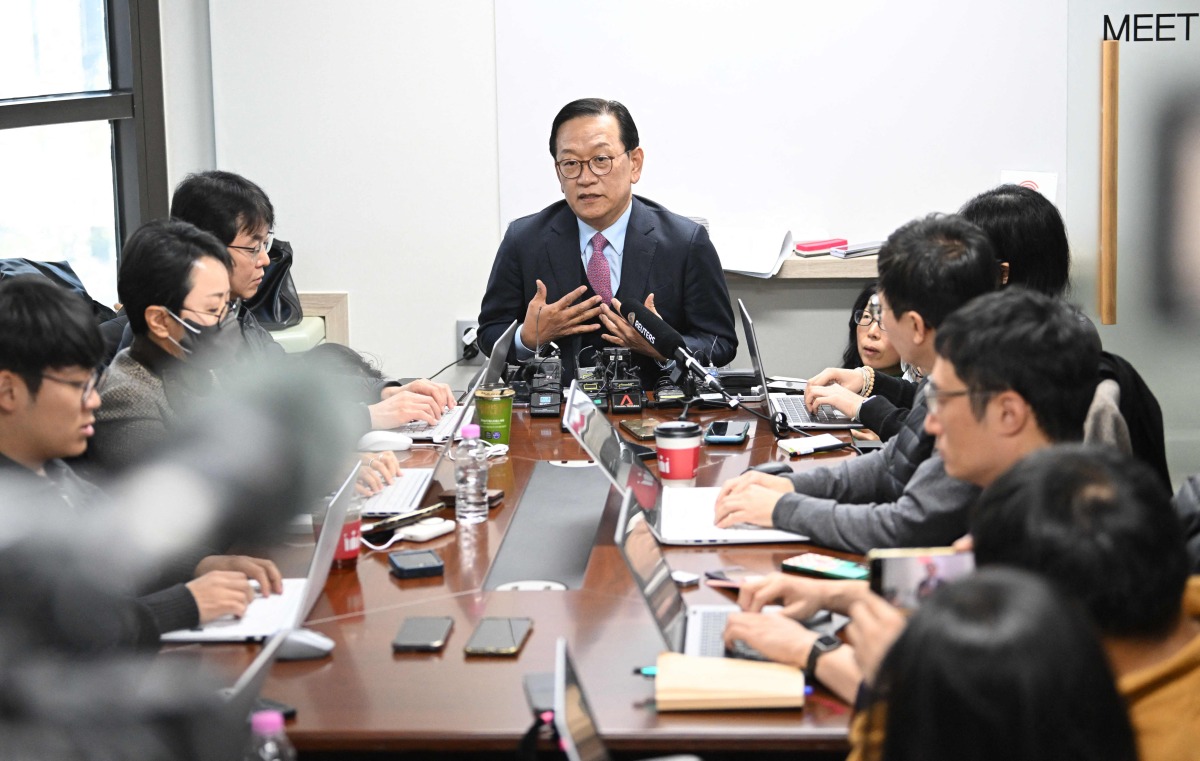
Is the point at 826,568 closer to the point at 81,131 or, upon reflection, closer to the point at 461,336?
the point at 461,336

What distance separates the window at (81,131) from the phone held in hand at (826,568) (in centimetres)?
270

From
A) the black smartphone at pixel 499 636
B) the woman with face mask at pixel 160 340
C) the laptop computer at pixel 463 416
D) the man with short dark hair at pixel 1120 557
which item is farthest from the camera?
the laptop computer at pixel 463 416

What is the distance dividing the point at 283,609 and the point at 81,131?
2800 mm

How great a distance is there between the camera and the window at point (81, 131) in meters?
3.76

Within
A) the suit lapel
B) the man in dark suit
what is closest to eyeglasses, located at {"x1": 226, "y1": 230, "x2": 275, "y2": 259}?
the man in dark suit

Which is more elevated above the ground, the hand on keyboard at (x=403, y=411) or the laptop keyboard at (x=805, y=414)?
the hand on keyboard at (x=403, y=411)

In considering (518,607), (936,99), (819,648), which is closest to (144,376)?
(518,607)

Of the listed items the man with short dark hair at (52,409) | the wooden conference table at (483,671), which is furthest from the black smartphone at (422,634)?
the man with short dark hair at (52,409)

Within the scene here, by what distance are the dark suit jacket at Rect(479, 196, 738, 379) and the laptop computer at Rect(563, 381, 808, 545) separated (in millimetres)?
1342

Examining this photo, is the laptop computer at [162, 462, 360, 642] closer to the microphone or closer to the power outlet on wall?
the microphone

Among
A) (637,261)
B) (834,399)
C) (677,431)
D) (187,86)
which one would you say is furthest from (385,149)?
(677,431)

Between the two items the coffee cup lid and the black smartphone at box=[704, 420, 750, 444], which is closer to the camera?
the coffee cup lid

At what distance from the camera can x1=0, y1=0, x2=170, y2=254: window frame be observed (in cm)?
418

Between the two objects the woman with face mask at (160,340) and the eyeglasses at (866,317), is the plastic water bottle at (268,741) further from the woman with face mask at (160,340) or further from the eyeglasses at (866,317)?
the eyeglasses at (866,317)
